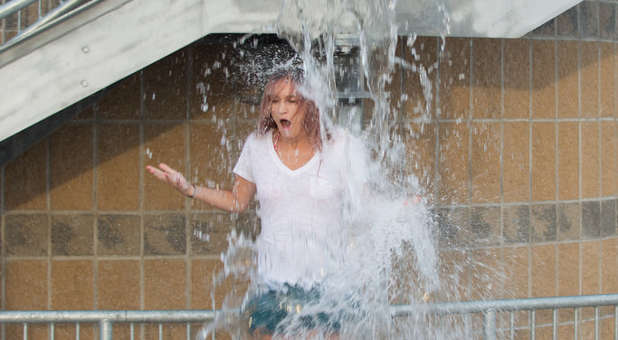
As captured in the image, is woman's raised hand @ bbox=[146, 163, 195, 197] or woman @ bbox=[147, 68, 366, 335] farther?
woman's raised hand @ bbox=[146, 163, 195, 197]

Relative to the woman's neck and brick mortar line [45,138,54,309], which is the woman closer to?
the woman's neck

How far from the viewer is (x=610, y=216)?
5027 millimetres

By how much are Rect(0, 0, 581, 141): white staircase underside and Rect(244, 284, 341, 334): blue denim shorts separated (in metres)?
1.34

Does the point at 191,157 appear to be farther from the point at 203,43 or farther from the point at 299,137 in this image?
the point at 299,137

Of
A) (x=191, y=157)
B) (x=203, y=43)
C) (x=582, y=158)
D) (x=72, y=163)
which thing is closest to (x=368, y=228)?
(x=191, y=157)

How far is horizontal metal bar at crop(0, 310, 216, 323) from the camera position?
2.96m

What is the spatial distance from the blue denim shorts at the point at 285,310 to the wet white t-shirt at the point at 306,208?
0.04 metres

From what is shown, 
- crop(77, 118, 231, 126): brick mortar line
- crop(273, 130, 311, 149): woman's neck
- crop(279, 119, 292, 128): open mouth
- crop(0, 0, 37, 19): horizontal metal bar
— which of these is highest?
crop(0, 0, 37, 19): horizontal metal bar

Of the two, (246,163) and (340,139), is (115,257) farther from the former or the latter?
(340,139)

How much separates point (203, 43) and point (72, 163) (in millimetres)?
1174

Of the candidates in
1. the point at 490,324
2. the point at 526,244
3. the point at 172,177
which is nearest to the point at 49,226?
the point at 172,177

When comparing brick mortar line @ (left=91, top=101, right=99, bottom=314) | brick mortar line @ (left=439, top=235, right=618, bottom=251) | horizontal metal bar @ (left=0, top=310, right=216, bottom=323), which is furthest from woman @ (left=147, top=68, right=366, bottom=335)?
brick mortar line @ (left=439, top=235, right=618, bottom=251)

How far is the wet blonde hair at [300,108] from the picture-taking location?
2.72 m

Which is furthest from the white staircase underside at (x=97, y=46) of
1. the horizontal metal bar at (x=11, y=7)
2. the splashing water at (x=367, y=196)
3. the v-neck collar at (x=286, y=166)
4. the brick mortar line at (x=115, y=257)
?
the brick mortar line at (x=115, y=257)
